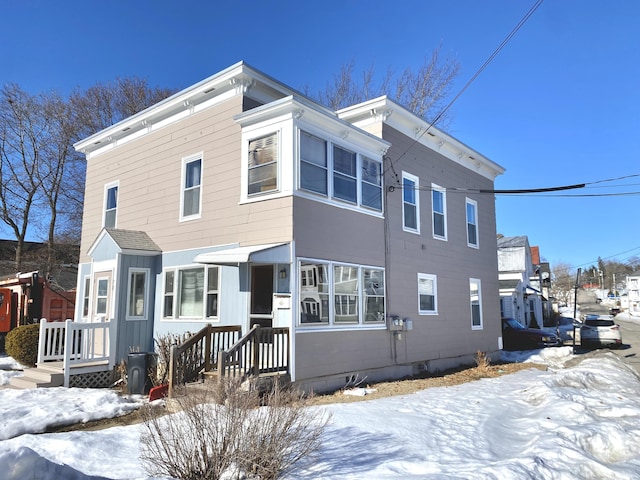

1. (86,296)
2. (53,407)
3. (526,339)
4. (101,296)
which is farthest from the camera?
(526,339)

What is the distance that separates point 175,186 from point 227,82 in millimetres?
3173

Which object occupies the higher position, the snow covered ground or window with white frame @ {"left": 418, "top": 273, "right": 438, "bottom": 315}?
window with white frame @ {"left": 418, "top": 273, "right": 438, "bottom": 315}

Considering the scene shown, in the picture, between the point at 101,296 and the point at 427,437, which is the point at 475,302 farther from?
the point at 101,296

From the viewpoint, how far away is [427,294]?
14.1 m

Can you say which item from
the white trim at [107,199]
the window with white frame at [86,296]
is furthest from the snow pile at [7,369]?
the white trim at [107,199]

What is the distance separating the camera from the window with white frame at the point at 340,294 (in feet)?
33.8

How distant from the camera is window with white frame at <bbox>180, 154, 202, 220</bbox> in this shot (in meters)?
12.3

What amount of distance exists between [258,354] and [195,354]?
156 cm

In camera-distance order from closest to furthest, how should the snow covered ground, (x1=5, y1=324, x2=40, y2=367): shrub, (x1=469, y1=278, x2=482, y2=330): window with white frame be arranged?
the snow covered ground < (x1=5, y1=324, x2=40, y2=367): shrub < (x1=469, y1=278, x2=482, y2=330): window with white frame

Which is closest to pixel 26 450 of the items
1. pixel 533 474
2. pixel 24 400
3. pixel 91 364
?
pixel 533 474

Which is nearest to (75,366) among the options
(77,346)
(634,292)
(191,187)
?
(77,346)

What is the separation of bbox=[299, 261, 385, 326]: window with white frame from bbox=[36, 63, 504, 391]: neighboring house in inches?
1.4

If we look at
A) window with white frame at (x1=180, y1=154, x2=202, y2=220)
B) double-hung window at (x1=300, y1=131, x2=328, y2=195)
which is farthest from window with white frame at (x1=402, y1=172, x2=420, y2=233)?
window with white frame at (x1=180, y1=154, x2=202, y2=220)

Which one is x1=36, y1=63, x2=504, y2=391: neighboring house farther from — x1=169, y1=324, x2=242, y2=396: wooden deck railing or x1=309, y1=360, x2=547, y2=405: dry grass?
x1=169, y1=324, x2=242, y2=396: wooden deck railing
